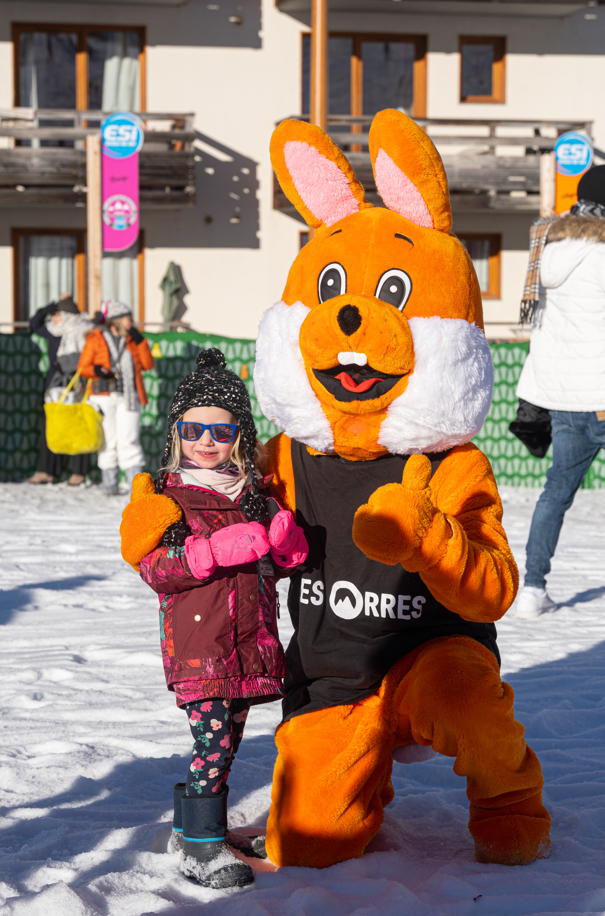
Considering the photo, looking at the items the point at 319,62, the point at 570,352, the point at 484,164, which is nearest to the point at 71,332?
the point at 319,62

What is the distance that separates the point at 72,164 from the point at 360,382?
42.6 feet

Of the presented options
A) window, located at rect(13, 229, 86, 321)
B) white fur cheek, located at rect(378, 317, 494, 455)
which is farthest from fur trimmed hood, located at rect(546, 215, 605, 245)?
window, located at rect(13, 229, 86, 321)

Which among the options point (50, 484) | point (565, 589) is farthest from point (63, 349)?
point (565, 589)

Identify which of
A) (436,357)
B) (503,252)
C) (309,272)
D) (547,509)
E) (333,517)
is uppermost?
(503,252)

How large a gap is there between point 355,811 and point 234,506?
0.75 metres

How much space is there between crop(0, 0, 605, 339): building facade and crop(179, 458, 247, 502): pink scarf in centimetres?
1272

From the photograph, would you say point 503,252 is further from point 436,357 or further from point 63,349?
point 436,357

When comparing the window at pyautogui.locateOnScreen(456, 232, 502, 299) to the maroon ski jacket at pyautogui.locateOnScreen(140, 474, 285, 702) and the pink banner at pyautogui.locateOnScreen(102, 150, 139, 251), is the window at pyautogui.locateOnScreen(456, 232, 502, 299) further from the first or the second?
the maroon ski jacket at pyautogui.locateOnScreen(140, 474, 285, 702)

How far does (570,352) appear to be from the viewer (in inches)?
174

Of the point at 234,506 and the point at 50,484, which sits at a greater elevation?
the point at 234,506

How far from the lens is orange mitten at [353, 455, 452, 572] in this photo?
1.93 metres

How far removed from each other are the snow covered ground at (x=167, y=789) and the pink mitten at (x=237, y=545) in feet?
2.32

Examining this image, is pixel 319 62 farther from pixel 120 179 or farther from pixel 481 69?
pixel 481 69

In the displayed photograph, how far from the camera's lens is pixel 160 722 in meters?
3.18
